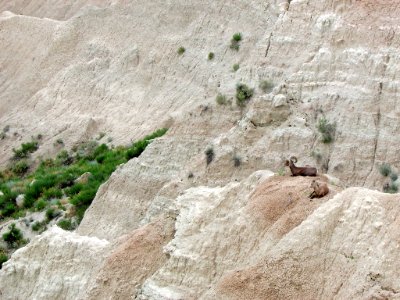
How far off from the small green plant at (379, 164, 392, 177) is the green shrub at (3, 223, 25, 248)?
11.8 metres

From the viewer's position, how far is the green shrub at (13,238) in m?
27.2

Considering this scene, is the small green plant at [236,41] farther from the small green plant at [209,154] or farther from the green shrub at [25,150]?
the green shrub at [25,150]

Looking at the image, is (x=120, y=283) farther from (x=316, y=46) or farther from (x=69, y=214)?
(x=316, y=46)

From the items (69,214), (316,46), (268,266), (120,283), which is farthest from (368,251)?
(69,214)

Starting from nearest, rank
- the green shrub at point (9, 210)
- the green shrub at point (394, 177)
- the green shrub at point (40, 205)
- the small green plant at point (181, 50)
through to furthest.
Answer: the green shrub at point (394, 177), the green shrub at point (40, 205), the green shrub at point (9, 210), the small green plant at point (181, 50)

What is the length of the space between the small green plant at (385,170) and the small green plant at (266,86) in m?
5.57

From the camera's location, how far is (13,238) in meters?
27.5

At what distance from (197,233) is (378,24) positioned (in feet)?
30.3

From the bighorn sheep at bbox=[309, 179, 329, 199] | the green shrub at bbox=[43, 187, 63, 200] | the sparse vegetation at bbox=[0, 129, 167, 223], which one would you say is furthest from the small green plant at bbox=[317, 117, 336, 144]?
the green shrub at bbox=[43, 187, 63, 200]

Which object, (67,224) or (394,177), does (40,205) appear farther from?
(394,177)

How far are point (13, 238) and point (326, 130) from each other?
11005 millimetres

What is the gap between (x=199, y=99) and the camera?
31.3 meters

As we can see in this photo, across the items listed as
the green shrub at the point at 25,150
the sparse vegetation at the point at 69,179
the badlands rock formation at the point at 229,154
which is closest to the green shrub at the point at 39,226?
the sparse vegetation at the point at 69,179

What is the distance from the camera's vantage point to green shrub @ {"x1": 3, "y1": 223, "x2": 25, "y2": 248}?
89.1 ft
